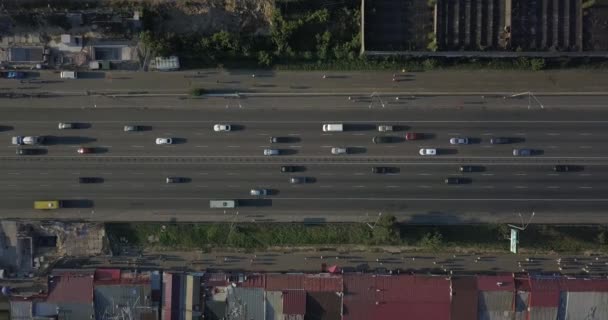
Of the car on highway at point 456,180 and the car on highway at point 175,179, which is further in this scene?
the car on highway at point 175,179

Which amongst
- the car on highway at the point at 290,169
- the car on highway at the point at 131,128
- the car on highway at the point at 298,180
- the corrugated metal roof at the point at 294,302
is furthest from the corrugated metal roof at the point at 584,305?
the car on highway at the point at 131,128

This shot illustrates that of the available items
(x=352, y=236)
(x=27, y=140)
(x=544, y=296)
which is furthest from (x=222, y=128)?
(x=544, y=296)

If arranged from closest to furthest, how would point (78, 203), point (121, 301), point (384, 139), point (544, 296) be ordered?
point (544, 296)
point (121, 301)
point (384, 139)
point (78, 203)

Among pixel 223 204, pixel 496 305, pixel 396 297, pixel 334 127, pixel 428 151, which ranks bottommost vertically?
pixel 496 305

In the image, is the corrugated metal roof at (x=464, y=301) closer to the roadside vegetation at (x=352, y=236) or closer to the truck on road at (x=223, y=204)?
the roadside vegetation at (x=352, y=236)

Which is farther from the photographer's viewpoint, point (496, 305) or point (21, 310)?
point (21, 310)

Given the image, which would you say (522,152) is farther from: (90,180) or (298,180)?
(90,180)
